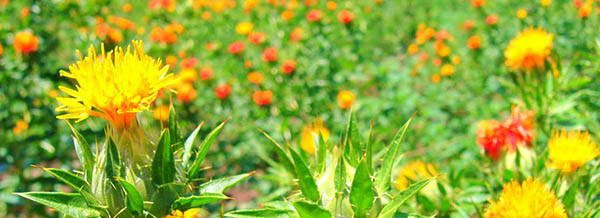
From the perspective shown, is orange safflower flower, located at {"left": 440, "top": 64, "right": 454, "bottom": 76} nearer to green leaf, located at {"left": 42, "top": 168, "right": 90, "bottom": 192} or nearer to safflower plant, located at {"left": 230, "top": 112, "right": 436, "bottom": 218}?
safflower plant, located at {"left": 230, "top": 112, "right": 436, "bottom": 218}

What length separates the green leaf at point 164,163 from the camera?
41.7 inches

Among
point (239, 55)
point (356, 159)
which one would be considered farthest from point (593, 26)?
point (356, 159)

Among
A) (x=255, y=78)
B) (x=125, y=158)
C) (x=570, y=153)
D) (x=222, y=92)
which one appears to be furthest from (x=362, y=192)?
(x=255, y=78)

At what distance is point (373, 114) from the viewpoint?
150 inches

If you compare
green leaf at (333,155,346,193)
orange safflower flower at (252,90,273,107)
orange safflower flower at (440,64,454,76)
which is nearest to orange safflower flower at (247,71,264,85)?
orange safflower flower at (252,90,273,107)

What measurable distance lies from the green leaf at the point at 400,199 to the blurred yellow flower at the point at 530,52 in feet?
4.65

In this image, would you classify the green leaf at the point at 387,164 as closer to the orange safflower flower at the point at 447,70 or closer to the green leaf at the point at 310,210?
the green leaf at the point at 310,210

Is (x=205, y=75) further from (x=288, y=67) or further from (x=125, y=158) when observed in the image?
(x=125, y=158)

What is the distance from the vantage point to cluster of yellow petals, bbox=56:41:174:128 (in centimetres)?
110

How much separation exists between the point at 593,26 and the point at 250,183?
2.44 meters

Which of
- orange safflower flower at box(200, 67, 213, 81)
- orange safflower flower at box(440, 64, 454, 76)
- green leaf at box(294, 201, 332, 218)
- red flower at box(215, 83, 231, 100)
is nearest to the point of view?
green leaf at box(294, 201, 332, 218)

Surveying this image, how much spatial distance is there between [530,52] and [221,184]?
152 centimetres

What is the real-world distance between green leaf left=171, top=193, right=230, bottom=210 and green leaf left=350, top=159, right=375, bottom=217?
0.21 meters

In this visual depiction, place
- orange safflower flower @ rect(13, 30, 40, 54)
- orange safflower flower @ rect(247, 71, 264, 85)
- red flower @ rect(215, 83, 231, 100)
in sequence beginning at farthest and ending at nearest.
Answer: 1. orange safflower flower @ rect(247, 71, 264, 85)
2. red flower @ rect(215, 83, 231, 100)
3. orange safflower flower @ rect(13, 30, 40, 54)
